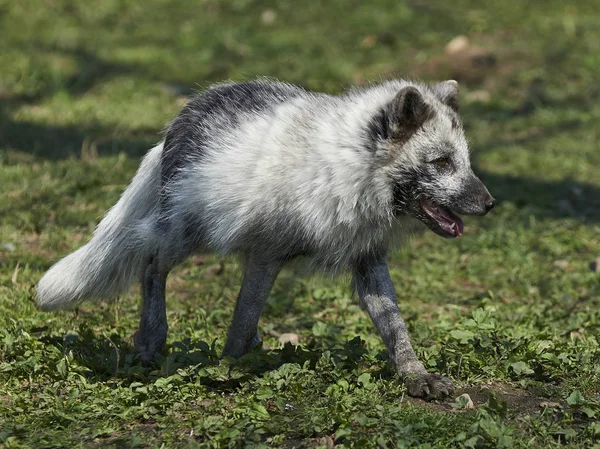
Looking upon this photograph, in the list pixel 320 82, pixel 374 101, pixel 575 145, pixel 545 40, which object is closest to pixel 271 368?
pixel 374 101

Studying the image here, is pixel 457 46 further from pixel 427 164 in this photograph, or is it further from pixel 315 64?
pixel 427 164

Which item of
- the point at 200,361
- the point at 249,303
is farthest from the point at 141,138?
the point at 200,361

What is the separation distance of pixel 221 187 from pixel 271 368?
94cm

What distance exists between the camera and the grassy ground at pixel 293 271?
4008 millimetres

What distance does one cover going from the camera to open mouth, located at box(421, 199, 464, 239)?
463 centimetres

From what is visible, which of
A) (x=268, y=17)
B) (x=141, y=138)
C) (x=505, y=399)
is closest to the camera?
(x=505, y=399)

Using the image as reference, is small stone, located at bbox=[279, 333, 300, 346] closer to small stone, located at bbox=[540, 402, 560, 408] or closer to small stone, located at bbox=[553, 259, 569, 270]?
small stone, located at bbox=[540, 402, 560, 408]

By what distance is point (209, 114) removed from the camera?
5004mm

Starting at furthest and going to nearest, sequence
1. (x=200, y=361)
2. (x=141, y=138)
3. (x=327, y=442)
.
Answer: (x=141, y=138) < (x=200, y=361) < (x=327, y=442)

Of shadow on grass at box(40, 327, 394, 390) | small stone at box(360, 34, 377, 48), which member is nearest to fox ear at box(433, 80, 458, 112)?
shadow on grass at box(40, 327, 394, 390)

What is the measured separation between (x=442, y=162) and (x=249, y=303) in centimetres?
119

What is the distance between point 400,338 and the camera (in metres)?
4.59

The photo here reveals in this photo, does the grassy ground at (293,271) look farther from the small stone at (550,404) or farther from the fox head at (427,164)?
the fox head at (427,164)

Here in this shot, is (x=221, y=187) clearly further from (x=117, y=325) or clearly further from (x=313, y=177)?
(x=117, y=325)
